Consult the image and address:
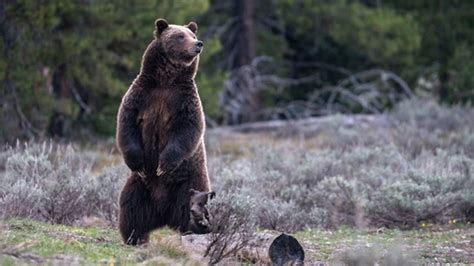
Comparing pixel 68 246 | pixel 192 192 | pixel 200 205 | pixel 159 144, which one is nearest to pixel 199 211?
pixel 200 205

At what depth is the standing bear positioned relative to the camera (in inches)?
326

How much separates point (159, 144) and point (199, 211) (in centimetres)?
80

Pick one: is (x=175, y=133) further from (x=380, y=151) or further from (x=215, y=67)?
(x=215, y=67)

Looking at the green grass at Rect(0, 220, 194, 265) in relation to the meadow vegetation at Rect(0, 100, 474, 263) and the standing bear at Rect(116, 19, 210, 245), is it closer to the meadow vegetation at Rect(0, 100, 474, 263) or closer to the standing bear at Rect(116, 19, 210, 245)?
the meadow vegetation at Rect(0, 100, 474, 263)

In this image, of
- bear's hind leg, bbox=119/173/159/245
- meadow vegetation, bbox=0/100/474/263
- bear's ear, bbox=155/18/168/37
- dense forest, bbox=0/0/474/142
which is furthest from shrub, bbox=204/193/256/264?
dense forest, bbox=0/0/474/142

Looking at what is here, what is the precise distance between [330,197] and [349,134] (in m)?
6.74

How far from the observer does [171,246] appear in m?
7.38

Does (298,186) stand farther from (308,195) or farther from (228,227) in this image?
(228,227)

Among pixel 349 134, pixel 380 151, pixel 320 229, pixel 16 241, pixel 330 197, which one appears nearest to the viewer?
pixel 16 241

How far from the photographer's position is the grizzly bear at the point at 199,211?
805cm

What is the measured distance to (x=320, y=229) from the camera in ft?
36.0

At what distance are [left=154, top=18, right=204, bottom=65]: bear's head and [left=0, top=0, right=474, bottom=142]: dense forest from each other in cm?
720

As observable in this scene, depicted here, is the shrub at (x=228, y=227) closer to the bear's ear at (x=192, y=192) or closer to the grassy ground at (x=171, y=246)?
the grassy ground at (x=171, y=246)

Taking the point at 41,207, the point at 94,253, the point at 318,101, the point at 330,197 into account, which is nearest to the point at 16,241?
the point at 94,253
